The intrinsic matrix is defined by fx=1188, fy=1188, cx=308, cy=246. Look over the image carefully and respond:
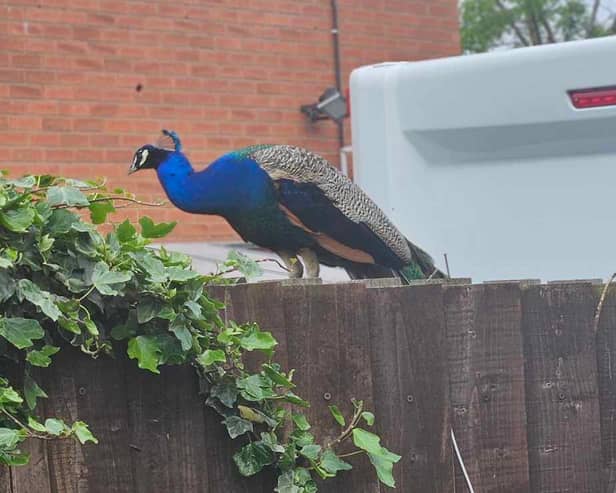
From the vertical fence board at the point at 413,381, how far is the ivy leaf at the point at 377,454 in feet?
0.68

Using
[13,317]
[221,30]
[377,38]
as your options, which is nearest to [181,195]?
[13,317]

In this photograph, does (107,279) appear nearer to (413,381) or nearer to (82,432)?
(82,432)

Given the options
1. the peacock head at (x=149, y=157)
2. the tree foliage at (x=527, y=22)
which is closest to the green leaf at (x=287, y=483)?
the peacock head at (x=149, y=157)

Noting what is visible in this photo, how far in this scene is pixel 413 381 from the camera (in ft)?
9.40

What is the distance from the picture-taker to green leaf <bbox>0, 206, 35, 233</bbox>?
229 cm

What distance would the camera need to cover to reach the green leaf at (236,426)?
2.52 m

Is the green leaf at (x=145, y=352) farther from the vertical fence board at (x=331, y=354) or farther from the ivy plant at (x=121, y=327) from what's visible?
the vertical fence board at (x=331, y=354)

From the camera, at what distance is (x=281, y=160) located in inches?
153

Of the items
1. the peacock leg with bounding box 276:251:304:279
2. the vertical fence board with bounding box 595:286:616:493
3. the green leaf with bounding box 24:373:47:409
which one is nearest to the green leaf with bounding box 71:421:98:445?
the green leaf with bounding box 24:373:47:409

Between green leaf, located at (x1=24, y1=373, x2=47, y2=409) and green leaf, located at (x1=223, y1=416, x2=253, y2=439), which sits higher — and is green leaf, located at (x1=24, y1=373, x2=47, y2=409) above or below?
above

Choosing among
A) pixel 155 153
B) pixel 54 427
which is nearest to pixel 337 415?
pixel 54 427

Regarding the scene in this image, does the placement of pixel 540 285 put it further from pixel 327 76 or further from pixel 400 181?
pixel 327 76

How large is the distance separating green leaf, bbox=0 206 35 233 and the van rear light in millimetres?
2126

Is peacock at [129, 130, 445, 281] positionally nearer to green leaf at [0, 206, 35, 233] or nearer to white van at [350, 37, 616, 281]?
white van at [350, 37, 616, 281]
